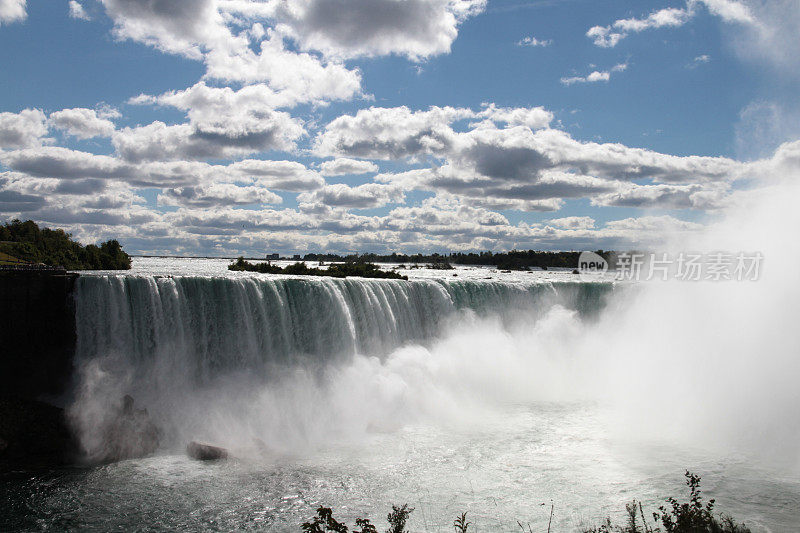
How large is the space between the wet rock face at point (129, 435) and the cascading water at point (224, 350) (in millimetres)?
287

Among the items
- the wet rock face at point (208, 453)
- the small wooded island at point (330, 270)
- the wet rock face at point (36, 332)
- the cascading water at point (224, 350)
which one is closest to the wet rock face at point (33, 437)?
the cascading water at point (224, 350)

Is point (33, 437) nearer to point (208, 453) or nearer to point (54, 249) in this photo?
point (208, 453)

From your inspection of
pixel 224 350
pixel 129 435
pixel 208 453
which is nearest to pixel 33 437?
pixel 129 435

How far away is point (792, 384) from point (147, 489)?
1754 centimetres

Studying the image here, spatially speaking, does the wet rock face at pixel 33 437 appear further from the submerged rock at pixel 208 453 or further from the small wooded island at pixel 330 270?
the small wooded island at pixel 330 270

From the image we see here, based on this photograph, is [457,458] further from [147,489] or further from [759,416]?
[759,416]

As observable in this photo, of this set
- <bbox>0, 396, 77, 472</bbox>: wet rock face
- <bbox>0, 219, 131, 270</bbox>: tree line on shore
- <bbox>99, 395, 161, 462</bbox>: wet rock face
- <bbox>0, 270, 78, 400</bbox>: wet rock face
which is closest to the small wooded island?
<bbox>0, 219, 131, 270</bbox>: tree line on shore

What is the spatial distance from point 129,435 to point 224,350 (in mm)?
3876

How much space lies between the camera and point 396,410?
53.4 ft

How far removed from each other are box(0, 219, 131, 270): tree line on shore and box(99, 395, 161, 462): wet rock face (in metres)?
23.2

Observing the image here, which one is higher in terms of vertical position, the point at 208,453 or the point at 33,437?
the point at 208,453

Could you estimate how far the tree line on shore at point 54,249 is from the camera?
33438 millimetres

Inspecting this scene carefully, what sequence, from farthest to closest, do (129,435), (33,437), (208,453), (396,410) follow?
(396,410) < (129,435) < (33,437) < (208,453)

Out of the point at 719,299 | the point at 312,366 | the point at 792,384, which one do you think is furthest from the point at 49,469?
the point at 719,299
